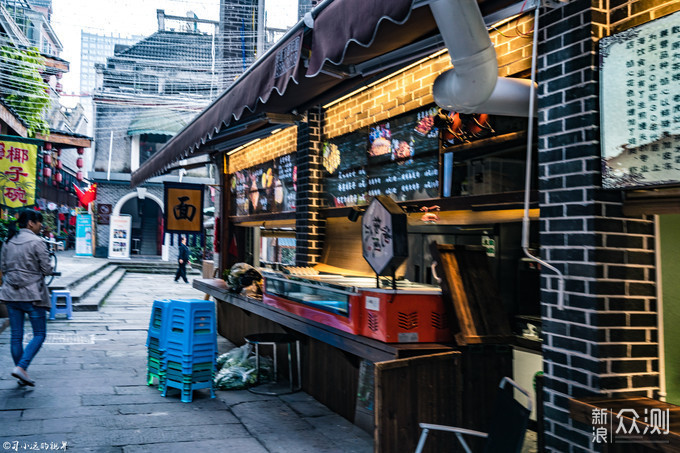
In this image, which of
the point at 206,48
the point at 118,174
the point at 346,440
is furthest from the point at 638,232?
the point at 118,174

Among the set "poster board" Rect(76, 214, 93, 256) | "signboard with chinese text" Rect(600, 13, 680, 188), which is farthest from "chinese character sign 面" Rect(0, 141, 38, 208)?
"poster board" Rect(76, 214, 93, 256)

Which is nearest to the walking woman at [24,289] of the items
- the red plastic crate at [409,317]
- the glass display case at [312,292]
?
the glass display case at [312,292]

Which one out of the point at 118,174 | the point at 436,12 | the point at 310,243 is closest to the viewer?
the point at 436,12

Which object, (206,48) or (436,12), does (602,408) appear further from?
(206,48)

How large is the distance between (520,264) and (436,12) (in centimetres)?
246

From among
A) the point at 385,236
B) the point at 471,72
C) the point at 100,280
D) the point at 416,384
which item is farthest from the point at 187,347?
the point at 100,280

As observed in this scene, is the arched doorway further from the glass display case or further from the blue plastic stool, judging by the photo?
the glass display case

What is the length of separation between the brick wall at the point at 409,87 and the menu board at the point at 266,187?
1630mm

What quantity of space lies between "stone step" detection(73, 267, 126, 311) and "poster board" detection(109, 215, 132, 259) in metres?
7.51

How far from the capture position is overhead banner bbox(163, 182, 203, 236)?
1160 centimetres

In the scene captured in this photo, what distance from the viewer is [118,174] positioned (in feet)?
101

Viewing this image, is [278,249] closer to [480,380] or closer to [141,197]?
[480,380]

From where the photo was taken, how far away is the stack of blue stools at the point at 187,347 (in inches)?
231

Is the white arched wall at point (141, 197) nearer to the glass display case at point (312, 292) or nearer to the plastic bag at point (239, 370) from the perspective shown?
the plastic bag at point (239, 370)
